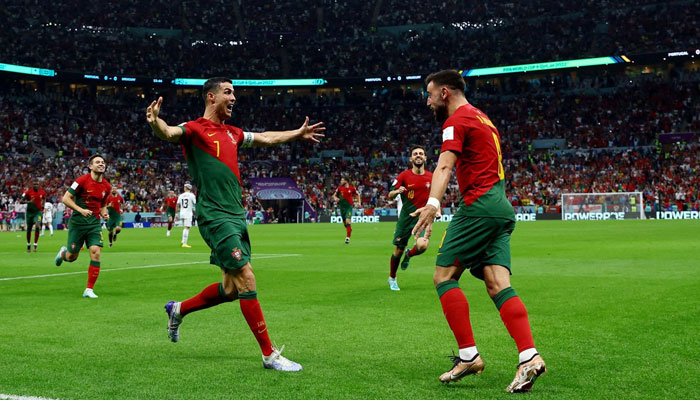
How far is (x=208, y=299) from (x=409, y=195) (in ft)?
24.1

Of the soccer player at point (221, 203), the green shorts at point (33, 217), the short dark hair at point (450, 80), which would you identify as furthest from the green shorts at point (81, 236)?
Result: the green shorts at point (33, 217)

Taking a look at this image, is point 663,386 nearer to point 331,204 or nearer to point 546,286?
point 546,286

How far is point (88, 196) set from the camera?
1246cm

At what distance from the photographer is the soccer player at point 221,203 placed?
6.07 metres

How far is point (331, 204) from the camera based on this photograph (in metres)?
61.8

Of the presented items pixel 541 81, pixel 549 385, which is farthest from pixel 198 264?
pixel 541 81

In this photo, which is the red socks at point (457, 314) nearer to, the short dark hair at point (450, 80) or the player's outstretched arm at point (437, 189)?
the player's outstretched arm at point (437, 189)

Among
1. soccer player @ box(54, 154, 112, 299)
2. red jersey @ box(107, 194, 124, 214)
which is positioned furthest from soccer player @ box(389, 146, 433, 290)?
red jersey @ box(107, 194, 124, 214)

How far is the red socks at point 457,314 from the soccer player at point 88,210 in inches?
314

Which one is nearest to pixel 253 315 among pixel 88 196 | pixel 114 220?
pixel 88 196

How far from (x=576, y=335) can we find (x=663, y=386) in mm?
2242

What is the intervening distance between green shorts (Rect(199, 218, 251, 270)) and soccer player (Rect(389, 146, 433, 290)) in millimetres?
6153

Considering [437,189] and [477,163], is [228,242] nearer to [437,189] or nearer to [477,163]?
[437,189]

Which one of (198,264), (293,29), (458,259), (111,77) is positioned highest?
(293,29)
